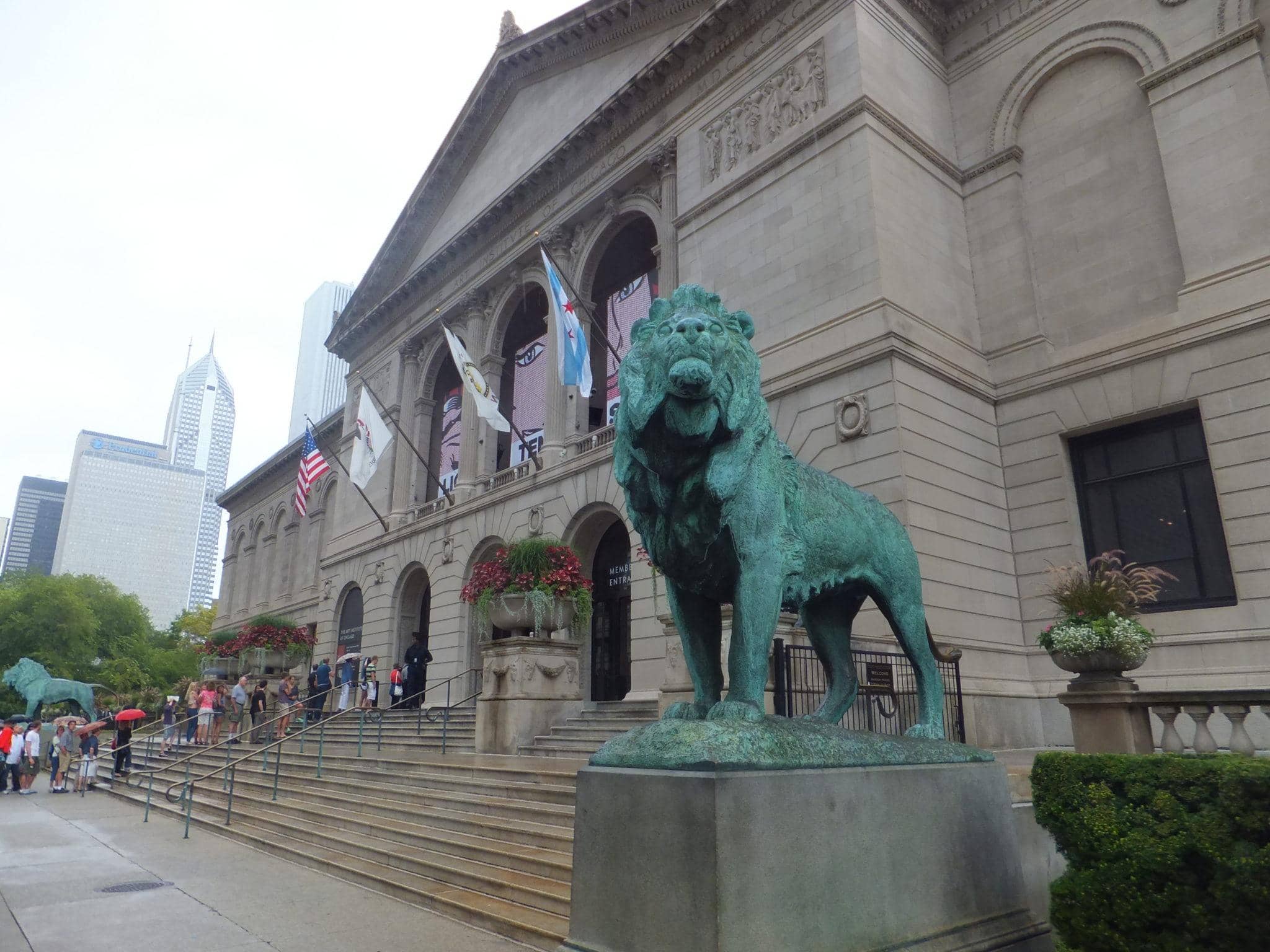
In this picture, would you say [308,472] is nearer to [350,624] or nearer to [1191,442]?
[350,624]

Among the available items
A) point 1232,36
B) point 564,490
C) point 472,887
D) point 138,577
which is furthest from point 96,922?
point 138,577

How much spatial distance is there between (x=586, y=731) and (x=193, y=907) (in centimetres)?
740

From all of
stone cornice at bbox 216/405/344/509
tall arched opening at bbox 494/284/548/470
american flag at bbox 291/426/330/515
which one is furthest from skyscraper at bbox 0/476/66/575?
tall arched opening at bbox 494/284/548/470

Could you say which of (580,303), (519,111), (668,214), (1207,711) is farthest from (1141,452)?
(519,111)

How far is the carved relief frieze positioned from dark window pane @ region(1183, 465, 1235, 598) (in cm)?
1066

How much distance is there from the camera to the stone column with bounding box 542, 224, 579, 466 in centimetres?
2492

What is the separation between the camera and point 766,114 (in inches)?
794

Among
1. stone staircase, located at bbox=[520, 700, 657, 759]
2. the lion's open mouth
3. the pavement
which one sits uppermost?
the lion's open mouth

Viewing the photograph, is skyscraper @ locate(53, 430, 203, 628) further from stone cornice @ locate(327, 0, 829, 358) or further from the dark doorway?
the dark doorway

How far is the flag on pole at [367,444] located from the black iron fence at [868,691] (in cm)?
1868

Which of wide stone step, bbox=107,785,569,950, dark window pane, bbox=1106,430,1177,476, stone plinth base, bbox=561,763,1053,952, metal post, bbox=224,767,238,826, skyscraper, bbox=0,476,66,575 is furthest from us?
skyscraper, bbox=0,476,66,575

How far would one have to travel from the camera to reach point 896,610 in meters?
5.18

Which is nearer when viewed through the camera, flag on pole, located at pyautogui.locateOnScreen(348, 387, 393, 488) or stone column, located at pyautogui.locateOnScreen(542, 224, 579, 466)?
stone column, located at pyautogui.locateOnScreen(542, 224, 579, 466)

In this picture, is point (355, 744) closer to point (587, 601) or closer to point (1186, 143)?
point (587, 601)
